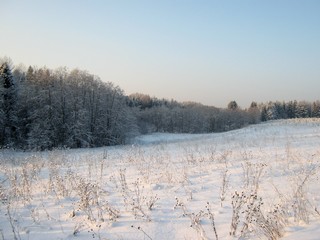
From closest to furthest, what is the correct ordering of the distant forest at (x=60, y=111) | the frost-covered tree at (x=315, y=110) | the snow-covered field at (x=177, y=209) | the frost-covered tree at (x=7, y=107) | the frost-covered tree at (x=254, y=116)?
the snow-covered field at (x=177, y=209), the frost-covered tree at (x=7, y=107), the distant forest at (x=60, y=111), the frost-covered tree at (x=254, y=116), the frost-covered tree at (x=315, y=110)

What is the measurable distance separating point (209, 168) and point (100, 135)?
3612 cm

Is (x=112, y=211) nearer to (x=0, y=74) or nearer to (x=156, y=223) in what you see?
(x=156, y=223)

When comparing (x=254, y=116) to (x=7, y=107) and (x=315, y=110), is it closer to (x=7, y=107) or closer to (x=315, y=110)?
(x=315, y=110)

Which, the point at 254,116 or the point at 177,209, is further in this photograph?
the point at 254,116

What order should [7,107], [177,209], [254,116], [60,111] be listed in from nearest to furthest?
[177,209] → [7,107] → [60,111] → [254,116]

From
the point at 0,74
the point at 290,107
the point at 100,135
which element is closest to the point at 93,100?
the point at 100,135

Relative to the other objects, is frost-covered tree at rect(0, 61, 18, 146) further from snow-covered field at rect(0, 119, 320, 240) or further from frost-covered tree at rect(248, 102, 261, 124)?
frost-covered tree at rect(248, 102, 261, 124)

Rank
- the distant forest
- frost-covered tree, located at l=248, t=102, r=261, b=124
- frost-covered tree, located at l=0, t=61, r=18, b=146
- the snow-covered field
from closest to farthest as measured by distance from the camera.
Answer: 1. the snow-covered field
2. frost-covered tree, located at l=0, t=61, r=18, b=146
3. the distant forest
4. frost-covered tree, located at l=248, t=102, r=261, b=124

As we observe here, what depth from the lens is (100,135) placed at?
43.9 m

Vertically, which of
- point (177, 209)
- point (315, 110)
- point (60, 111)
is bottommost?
point (177, 209)

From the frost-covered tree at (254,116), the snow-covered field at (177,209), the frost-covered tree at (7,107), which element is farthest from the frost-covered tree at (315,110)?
the snow-covered field at (177,209)

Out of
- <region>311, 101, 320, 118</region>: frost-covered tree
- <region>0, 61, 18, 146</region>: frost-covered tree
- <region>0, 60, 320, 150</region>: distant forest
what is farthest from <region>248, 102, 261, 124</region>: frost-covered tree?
<region>0, 61, 18, 146</region>: frost-covered tree

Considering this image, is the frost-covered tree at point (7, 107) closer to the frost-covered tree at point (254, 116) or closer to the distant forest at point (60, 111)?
the distant forest at point (60, 111)

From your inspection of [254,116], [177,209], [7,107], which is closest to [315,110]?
[254,116]
